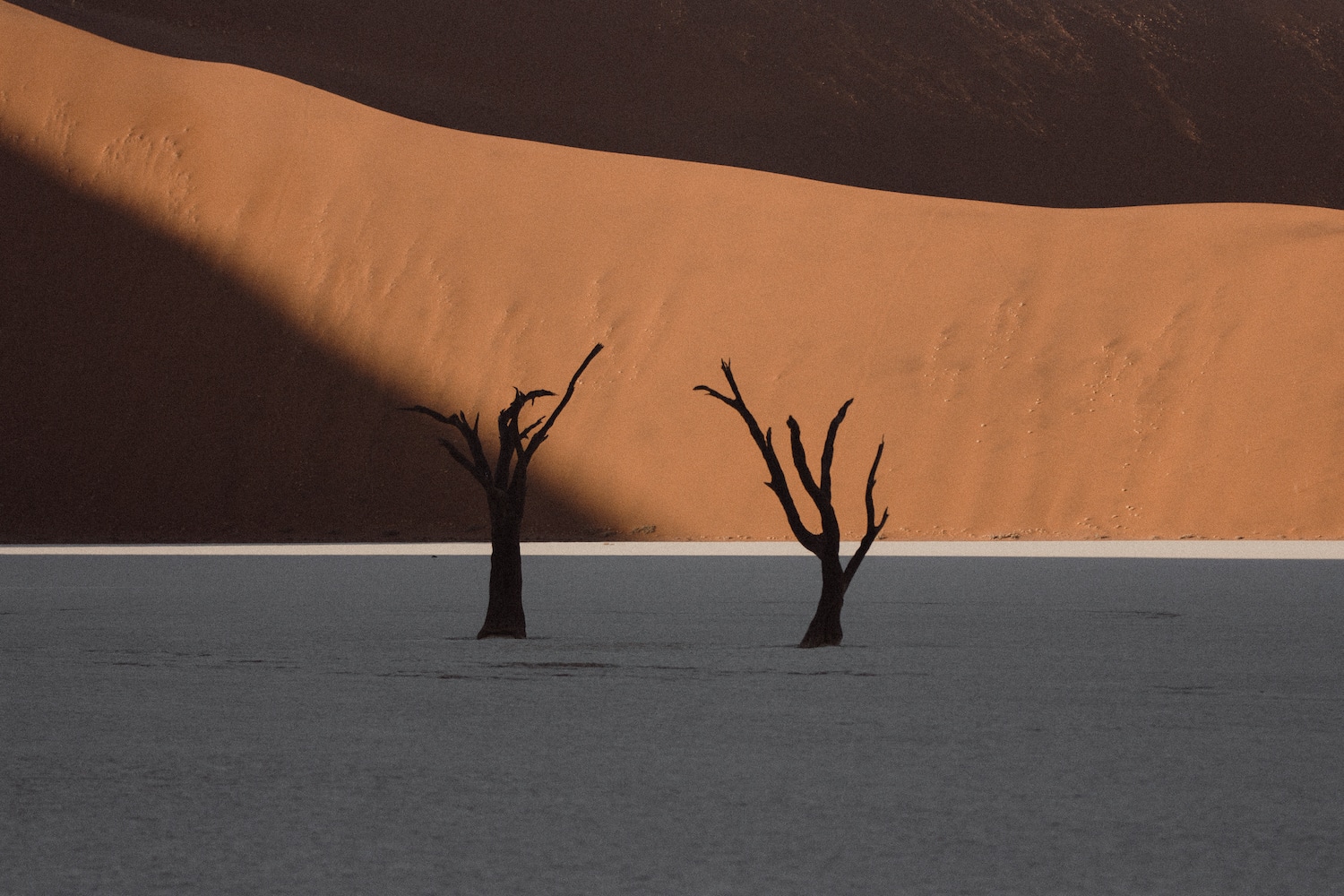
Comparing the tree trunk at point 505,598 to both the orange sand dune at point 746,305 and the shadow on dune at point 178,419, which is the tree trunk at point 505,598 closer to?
the orange sand dune at point 746,305

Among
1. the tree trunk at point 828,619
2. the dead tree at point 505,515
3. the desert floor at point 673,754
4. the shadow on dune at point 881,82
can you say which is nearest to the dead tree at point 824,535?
the tree trunk at point 828,619

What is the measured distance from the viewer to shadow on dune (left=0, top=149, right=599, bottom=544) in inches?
1848

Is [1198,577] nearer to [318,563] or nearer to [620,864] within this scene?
[318,563]

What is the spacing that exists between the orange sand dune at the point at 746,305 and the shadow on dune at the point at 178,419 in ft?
2.73

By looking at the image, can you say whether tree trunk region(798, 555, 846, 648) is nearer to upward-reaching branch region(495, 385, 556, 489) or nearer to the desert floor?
the desert floor

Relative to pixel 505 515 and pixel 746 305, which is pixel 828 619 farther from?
pixel 746 305

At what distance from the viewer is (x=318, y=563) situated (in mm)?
30703

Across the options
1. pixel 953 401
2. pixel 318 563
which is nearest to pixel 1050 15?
pixel 953 401

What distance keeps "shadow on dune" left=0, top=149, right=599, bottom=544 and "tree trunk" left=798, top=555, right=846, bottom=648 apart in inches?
1207

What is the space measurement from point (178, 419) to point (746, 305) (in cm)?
1549

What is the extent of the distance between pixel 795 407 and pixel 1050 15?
40.9 metres

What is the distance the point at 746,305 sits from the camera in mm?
51031

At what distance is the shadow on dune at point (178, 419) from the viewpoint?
154 ft

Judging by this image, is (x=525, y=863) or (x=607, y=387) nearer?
(x=525, y=863)
